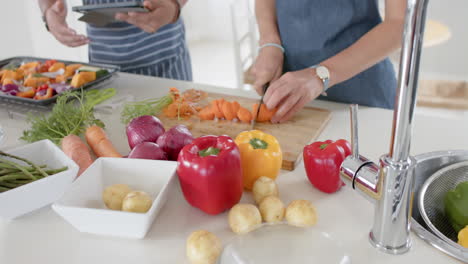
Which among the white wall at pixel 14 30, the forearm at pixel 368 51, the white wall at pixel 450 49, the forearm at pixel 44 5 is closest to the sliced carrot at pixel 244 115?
the forearm at pixel 368 51

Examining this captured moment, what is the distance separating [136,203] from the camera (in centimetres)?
79

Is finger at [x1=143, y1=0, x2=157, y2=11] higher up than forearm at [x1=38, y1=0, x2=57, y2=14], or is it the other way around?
forearm at [x1=38, y1=0, x2=57, y2=14]

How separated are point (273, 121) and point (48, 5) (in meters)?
1.20

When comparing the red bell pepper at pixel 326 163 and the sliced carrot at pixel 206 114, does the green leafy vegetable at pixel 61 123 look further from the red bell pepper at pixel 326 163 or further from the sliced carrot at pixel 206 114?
the red bell pepper at pixel 326 163

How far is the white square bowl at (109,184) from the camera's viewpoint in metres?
0.77

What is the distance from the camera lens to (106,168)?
2.98 feet

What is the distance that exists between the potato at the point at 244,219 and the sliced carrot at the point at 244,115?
1.63 ft

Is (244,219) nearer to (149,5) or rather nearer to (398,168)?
(398,168)

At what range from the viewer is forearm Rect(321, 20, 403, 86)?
3.93 feet

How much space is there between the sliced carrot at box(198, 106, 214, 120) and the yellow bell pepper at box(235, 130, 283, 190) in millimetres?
354

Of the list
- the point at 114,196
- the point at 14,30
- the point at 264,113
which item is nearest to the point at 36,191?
the point at 114,196

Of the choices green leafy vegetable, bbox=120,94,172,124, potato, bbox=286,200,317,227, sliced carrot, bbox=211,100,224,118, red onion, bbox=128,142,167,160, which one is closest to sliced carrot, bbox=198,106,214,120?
sliced carrot, bbox=211,100,224,118

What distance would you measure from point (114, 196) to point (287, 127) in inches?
22.9

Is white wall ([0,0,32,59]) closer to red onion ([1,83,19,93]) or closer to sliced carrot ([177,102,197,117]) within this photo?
red onion ([1,83,19,93])
